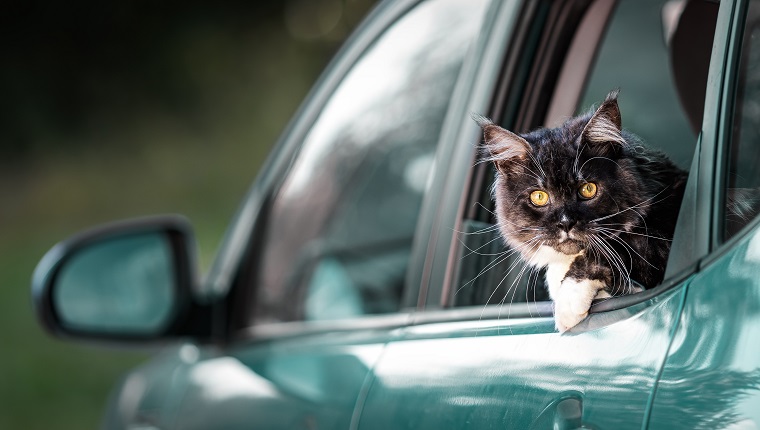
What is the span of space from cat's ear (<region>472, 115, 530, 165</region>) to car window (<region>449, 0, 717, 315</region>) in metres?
0.16

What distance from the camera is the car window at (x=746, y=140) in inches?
57.8

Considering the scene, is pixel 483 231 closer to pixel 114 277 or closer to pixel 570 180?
pixel 570 180

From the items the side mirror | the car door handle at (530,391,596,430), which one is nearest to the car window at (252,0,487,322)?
the side mirror

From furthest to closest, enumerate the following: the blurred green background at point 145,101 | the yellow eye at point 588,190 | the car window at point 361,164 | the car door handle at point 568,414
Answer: the blurred green background at point 145,101
the car window at point 361,164
the yellow eye at point 588,190
the car door handle at point 568,414

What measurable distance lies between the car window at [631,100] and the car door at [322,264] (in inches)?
15.4

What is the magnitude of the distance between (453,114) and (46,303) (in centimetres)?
168

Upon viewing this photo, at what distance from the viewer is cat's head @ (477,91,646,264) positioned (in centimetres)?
166

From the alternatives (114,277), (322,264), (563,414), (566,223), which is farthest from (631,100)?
(114,277)

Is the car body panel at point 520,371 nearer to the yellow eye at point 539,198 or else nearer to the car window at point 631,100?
the car window at point 631,100

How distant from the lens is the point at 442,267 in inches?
96.1

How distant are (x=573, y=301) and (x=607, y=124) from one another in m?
0.26

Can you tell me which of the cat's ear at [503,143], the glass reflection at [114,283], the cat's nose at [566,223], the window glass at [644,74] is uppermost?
the window glass at [644,74]

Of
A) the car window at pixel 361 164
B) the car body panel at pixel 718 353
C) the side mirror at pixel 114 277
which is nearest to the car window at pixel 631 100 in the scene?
the car body panel at pixel 718 353

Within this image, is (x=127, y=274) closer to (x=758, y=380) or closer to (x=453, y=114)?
(x=453, y=114)
